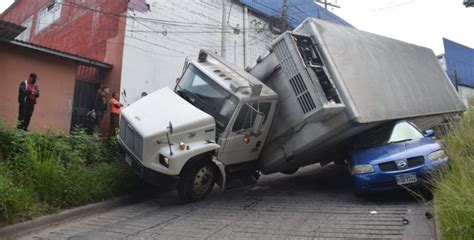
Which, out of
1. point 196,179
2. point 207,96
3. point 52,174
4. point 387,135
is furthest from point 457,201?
point 52,174

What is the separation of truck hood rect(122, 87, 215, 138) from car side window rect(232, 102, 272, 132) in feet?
1.70

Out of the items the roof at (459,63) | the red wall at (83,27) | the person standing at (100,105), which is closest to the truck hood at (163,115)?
the person standing at (100,105)

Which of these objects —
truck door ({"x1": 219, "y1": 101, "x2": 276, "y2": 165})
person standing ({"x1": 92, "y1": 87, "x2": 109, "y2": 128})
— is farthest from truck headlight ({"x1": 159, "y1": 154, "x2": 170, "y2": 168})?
person standing ({"x1": 92, "y1": 87, "x2": 109, "y2": 128})

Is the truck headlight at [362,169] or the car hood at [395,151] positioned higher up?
the car hood at [395,151]

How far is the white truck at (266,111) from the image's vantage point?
21.5 feet

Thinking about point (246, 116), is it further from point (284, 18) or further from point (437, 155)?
point (284, 18)

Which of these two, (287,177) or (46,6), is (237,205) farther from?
(46,6)

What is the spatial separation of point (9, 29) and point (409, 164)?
9575mm

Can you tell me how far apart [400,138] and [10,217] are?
21.7ft

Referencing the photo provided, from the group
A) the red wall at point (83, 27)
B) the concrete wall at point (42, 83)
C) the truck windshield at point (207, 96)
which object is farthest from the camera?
the red wall at point (83, 27)

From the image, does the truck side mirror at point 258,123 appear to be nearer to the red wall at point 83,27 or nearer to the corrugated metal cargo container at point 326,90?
the corrugated metal cargo container at point 326,90

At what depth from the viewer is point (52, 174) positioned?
6273mm

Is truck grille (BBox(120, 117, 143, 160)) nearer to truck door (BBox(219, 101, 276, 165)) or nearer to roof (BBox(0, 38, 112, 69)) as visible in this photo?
truck door (BBox(219, 101, 276, 165))

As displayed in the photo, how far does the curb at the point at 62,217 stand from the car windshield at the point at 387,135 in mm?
4636
